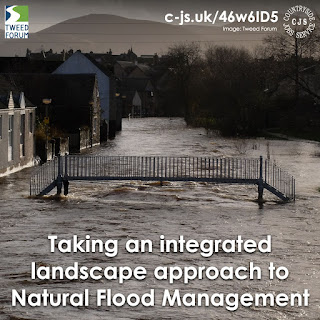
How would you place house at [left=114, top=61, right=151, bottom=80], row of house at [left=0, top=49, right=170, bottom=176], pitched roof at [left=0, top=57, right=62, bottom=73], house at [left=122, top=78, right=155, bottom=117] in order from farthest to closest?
house at [left=114, top=61, right=151, bottom=80] < house at [left=122, top=78, right=155, bottom=117] < pitched roof at [left=0, top=57, right=62, bottom=73] < row of house at [left=0, top=49, right=170, bottom=176]

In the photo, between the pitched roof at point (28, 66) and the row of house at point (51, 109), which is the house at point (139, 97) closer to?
the pitched roof at point (28, 66)

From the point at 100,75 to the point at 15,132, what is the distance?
122ft

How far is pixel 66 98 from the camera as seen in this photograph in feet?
193

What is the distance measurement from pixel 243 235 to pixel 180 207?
5635mm

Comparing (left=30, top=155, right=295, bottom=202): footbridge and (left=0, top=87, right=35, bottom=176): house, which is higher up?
(left=0, top=87, right=35, bottom=176): house

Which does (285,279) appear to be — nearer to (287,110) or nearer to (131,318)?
(131,318)

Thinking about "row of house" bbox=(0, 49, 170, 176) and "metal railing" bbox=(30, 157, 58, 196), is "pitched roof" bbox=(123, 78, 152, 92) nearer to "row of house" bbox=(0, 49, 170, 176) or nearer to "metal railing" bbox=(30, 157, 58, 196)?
"row of house" bbox=(0, 49, 170, 176)

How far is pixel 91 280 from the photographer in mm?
17266

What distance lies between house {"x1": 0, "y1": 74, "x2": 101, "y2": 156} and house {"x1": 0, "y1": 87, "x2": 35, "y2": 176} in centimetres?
1428

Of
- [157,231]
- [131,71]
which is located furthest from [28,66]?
[131,71]

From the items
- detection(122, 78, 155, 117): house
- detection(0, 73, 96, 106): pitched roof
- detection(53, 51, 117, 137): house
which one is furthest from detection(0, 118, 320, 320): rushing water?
detection(122, 78, 155, 117): house

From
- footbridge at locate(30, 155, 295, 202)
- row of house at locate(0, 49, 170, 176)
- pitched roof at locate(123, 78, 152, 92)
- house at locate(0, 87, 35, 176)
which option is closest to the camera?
Answer: footbridge at locate(30, 155, 295, 202)

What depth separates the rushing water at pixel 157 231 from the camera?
15117mm

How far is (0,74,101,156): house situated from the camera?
57.4 m
